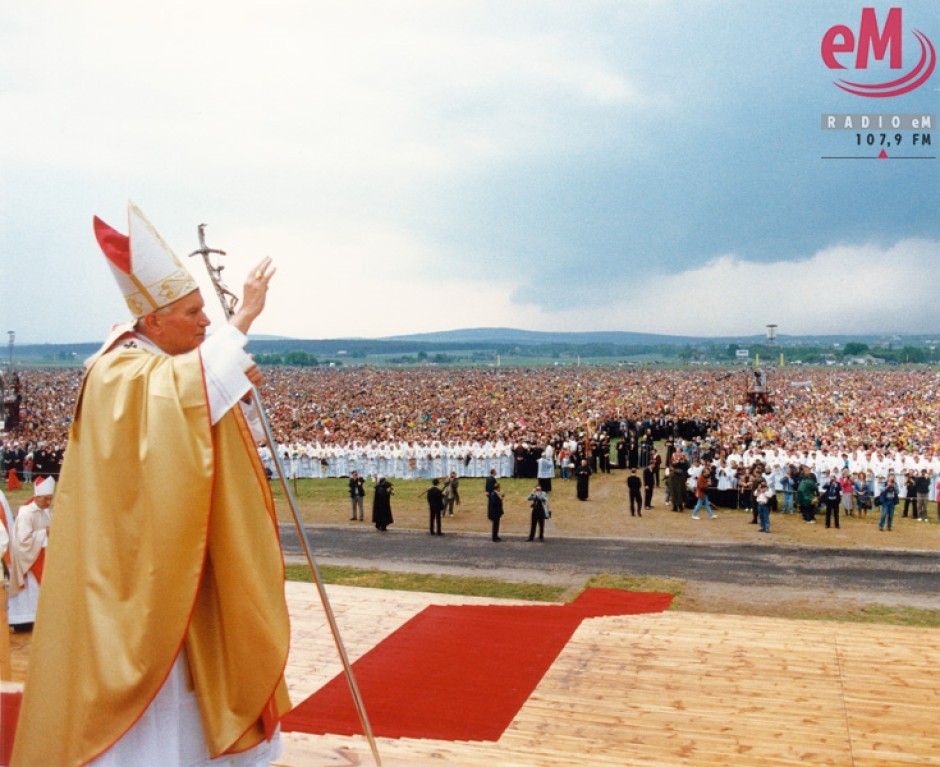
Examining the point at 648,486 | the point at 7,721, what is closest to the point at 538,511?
the point at 648,486

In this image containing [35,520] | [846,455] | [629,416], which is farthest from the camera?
[629,416]

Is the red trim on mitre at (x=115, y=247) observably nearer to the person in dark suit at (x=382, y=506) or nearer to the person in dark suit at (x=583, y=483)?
the person in dark suit at (x=382, y=506)

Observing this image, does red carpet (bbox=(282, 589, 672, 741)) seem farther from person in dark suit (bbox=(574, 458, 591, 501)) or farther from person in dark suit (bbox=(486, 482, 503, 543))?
person in dark suit (bbox=(574, 458, 591, 501))

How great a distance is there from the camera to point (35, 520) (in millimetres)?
8141

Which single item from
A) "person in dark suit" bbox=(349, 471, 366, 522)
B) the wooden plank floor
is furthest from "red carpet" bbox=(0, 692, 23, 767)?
"person in dark suit" bbox=(349, 471, 366, 522)

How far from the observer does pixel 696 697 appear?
17.8ft

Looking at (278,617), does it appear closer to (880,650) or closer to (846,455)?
(880,650)

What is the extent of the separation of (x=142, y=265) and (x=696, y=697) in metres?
4.53

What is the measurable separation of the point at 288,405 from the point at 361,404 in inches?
134

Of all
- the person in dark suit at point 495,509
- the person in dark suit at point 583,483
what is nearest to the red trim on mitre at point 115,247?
the person in dark suit at point 495,509

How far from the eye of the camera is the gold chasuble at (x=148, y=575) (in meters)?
2.38

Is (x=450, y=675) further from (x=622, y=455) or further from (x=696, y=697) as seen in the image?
(x=622, y=455)

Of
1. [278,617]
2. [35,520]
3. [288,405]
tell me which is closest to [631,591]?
[35,520]

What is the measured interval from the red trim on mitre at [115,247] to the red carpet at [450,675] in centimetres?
334
